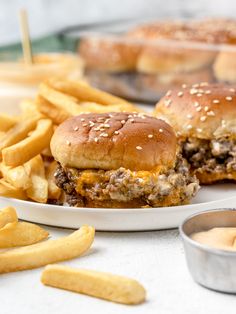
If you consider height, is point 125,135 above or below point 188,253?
above

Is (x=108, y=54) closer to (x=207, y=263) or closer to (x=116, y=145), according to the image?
(x=116, y=145)

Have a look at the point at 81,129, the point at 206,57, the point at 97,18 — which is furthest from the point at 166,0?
the point at 81,129

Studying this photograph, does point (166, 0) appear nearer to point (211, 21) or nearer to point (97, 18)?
point (97, 18)

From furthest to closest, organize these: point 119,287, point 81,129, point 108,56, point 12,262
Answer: point 108,56, point 81,129, point 12,262, point 119,287

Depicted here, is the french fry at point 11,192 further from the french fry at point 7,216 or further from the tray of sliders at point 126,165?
the french fry at point 7,216

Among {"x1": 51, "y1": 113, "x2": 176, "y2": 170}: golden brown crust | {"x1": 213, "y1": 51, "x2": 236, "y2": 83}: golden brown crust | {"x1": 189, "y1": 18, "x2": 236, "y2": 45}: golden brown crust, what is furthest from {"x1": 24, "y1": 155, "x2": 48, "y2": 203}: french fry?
{"x1": 189, "y1": 18, "x2": 236, "y2": 45}: golden brown crust

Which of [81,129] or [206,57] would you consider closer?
[81,129]

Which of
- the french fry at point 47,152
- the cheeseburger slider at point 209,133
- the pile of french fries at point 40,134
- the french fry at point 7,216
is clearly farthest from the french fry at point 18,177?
the cheeseburger slider at point 209,133
